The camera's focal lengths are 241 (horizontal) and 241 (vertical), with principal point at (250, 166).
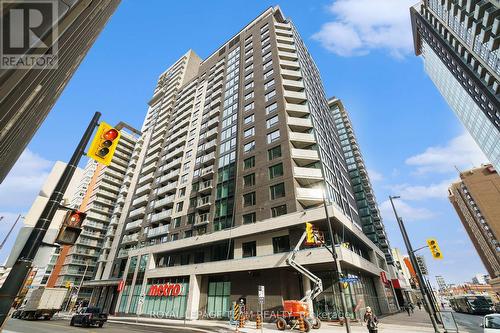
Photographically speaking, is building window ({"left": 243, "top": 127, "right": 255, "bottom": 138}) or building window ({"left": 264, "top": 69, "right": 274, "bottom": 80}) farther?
building window ({"left": 264, "top": 69, "right": 274, "bottom": 80})

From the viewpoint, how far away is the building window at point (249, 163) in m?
36.9

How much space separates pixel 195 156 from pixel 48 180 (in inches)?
1765

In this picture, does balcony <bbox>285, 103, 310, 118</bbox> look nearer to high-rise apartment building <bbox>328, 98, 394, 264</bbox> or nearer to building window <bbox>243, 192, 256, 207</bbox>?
building window <bbox>243, 192, 256, 207</bbox>

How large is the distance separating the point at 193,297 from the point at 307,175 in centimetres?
2184

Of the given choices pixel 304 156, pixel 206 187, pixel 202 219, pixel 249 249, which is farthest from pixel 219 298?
pixel 304 156

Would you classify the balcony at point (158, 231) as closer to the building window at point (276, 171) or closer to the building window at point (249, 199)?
the building window at point (249, 199)

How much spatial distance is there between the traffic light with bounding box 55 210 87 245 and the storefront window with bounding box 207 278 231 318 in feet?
93.5

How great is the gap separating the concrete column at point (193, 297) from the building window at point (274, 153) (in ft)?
64.3

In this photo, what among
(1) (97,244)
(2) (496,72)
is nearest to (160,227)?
(1) (97,244)

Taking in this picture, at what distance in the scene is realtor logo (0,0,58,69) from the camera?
264cm

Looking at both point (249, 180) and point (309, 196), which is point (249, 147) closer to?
point (249, 180)

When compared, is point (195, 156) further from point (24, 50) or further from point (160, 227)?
point (24, 50)

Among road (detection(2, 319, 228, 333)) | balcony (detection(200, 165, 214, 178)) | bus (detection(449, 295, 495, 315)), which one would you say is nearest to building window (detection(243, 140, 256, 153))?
balcony (detection(200, 165, 214, 178))

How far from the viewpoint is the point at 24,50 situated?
10.0 feet
